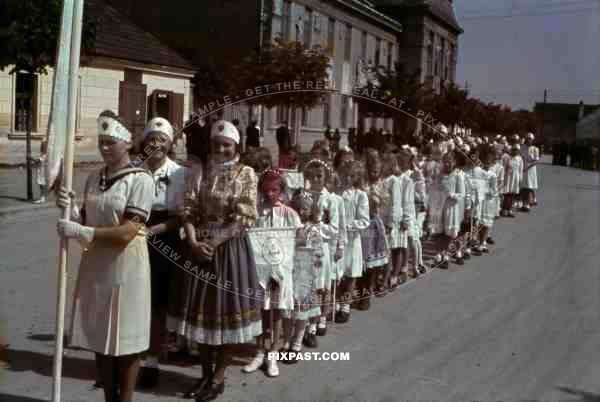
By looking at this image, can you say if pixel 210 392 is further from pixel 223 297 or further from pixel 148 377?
pixel 223 297

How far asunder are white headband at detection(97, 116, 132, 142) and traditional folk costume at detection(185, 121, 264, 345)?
0.68 metres

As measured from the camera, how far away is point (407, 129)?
6.43 m

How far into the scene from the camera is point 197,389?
4543 millimetres

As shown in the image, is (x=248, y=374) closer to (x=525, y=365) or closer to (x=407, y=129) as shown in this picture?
(x=525, y=365)

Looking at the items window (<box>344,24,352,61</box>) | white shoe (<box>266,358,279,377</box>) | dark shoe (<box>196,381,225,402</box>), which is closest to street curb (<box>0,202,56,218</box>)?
window (<box>344,24,352,61</box>)

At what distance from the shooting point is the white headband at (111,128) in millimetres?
3791

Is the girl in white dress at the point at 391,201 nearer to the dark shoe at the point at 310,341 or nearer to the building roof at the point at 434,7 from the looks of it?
the dark shoe at the point at 310,341

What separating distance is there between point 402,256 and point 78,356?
3691 mm

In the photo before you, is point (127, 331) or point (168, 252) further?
point (168, 252)

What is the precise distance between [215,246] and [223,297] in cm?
32

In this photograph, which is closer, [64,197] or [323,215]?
[64,197]

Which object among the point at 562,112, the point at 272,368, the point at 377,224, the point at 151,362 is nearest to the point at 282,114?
the point at 377,224

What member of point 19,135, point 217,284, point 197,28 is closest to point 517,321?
point 217,284

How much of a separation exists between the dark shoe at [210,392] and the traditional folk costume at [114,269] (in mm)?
754
